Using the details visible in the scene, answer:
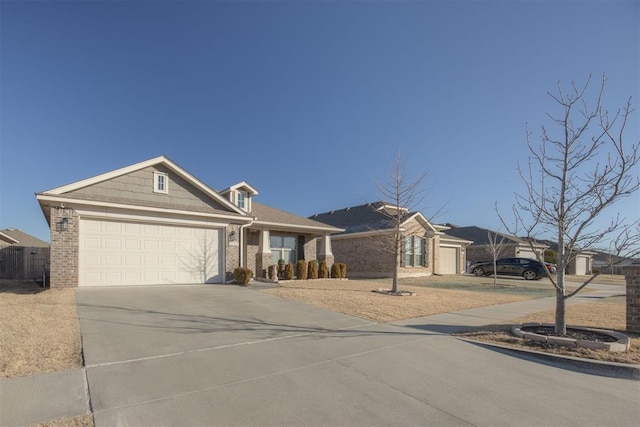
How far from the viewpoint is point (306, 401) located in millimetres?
4059

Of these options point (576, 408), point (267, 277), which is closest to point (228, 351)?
point (576, 408)

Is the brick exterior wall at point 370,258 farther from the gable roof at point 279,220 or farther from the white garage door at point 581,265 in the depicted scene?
the white garage door at point 581,265

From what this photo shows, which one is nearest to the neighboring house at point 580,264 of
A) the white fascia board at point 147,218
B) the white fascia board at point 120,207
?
the white fascia board at point 120,207

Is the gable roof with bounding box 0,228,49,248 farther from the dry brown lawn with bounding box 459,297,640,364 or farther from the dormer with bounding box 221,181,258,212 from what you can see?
the dry brown lawn with bounding box 459,297,640,364

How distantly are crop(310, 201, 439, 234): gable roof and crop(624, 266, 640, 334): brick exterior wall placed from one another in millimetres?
14145

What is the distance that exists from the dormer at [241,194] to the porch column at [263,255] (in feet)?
5.36

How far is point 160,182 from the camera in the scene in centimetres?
1464

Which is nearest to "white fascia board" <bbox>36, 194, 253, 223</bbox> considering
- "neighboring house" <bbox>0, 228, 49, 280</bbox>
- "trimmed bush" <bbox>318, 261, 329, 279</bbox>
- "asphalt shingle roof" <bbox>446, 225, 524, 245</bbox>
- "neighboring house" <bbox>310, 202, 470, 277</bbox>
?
"trimmed bush" <bbox>318, 261, 329, 279</bbox>

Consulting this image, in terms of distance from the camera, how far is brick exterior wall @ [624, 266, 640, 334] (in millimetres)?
7691

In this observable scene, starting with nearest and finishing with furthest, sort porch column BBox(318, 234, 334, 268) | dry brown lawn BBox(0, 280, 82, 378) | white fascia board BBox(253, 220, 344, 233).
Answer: dry brown lawn BBox(0, 280, 82, 378)
white fascia board BBox(253, 220, 344, 233)
porch column BBox(318, 234, 334, 268)

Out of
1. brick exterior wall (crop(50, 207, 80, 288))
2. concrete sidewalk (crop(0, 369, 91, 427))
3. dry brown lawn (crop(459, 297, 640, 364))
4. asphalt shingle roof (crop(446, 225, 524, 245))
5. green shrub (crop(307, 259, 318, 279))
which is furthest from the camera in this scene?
asphalt shingle roof (crop(446, 225, 524, 245))

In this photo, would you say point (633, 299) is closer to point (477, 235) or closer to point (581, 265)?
point (477, 235)

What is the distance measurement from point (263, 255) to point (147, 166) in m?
7.02

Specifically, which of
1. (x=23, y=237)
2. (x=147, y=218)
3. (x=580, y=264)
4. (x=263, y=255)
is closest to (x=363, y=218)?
(x=263, y=255)
